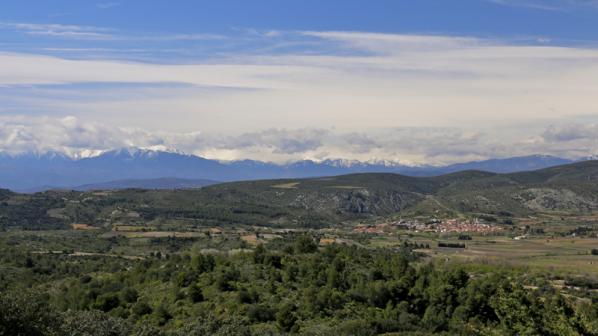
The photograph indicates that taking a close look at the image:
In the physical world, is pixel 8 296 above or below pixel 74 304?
above

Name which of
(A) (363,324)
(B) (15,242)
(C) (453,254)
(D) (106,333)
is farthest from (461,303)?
(B) (15,242)

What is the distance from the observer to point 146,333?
39.6 m

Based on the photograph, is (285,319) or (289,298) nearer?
(285,319)

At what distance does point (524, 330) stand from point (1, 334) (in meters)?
25.3

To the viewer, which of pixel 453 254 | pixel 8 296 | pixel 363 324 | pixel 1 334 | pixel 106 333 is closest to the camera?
pixel 1 334

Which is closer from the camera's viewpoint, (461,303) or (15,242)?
(461,303)

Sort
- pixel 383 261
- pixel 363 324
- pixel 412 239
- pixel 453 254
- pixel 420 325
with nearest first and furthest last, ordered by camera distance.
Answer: pixel 363 324
pixel 420 325
pixel 383 261
pixel 453 254
pixel 412 239

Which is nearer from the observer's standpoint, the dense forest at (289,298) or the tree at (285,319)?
the dense forest at (289,298)

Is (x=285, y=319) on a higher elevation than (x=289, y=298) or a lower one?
lower

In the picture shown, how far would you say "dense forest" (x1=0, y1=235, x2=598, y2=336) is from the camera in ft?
165

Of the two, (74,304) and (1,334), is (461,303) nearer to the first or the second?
(74,304)

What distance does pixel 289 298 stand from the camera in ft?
213

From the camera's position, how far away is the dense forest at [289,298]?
165 feet

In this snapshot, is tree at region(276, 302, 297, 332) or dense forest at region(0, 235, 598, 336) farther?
tree at region(276, 302, 297, 332)
